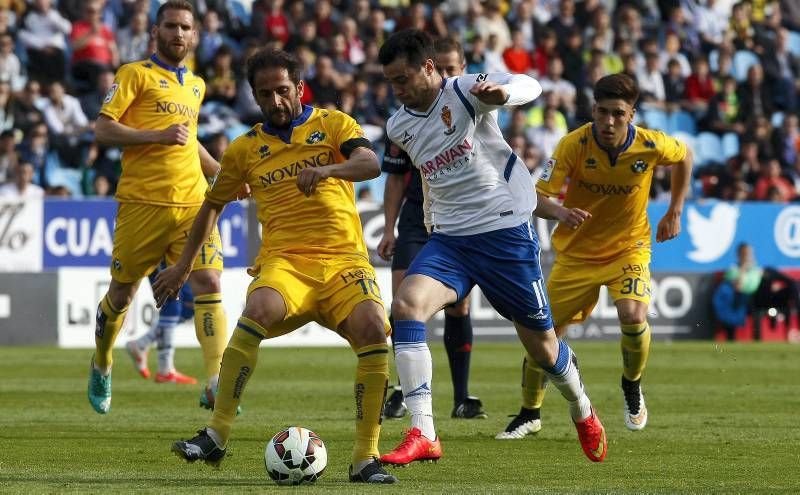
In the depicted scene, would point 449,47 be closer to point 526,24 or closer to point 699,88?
point 526,24

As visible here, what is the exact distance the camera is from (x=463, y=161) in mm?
7152

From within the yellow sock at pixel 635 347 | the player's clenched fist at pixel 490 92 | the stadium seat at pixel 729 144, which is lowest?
the stadium seat at pixel 729 144

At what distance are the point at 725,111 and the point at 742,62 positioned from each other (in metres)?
2.02

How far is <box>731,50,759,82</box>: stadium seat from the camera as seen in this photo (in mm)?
25891

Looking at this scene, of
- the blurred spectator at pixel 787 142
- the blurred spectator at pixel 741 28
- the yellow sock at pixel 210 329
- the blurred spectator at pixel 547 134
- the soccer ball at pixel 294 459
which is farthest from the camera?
the blurred spectator at pixel 741 28

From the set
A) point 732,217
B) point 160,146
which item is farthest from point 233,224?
point 160,146

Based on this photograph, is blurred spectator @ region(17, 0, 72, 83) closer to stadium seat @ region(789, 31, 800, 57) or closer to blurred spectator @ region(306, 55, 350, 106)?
blurred spectator @ region(306, 55, 350, 106)

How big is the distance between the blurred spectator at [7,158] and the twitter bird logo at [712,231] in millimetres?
9373

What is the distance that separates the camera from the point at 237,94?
68.7 ft

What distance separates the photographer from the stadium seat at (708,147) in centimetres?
2386

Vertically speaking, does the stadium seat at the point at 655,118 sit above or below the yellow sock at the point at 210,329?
below

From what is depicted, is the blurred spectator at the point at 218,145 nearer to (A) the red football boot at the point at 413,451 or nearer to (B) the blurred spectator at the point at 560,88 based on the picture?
(B) the blurred spectator at the point at 560,88

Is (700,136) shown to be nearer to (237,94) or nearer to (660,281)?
(660,281)

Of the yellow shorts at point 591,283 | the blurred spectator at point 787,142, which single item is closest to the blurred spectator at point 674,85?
the blurred spectator at point 787,142
